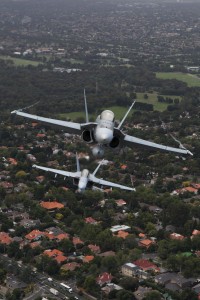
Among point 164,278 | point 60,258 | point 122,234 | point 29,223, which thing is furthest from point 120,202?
point 164,278

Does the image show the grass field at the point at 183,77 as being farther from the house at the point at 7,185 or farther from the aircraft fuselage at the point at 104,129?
the aircraft fuselage at the point at 104,129

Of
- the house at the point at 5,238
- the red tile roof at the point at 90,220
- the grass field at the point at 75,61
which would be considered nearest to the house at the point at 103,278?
the house at the point at 5,238

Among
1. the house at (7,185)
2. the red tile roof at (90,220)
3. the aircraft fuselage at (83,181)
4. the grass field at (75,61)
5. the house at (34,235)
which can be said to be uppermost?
the aircraft fuselage at (83,181)

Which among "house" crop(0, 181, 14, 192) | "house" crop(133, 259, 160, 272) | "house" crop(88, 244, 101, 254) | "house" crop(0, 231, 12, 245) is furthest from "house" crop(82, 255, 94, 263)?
"house" crop(0, 181, 14, 192)

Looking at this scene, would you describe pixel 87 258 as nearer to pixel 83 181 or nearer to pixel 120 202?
pixel 120 202

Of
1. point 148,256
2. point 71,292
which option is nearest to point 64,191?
point 148,256

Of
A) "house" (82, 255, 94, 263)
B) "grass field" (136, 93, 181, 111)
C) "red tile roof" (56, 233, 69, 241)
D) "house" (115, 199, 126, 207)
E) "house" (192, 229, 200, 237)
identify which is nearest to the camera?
"house" (82, 255, 94, 263)

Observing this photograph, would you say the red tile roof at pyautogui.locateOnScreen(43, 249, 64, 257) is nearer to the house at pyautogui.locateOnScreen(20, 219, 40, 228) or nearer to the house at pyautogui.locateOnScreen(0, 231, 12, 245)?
the house at pyautogui.locateOnScreen(0, 231, 12, 245)
